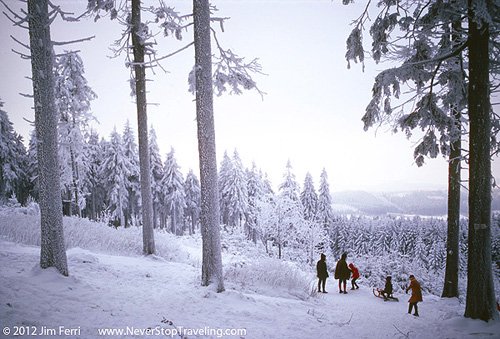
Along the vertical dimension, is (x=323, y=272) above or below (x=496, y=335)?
below

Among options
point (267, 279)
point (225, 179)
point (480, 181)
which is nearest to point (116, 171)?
point (225, 179)

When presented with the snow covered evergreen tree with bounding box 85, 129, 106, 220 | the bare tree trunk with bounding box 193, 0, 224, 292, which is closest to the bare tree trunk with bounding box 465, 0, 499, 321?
the bare tree trunk with bounding box 193, 0, 224, 292

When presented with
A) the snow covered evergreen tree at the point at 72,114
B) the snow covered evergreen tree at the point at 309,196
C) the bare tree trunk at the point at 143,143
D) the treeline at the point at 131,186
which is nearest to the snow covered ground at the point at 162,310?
the bare tree trunk at the point at 143,143

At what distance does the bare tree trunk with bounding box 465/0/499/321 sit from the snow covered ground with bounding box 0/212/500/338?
0.44 m

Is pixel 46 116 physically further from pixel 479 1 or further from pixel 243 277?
pixel 479 1

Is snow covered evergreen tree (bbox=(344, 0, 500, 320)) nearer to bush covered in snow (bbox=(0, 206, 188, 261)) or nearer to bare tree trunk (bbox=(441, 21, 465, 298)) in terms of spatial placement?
bare tree trunk (bbox=(441, 21, 465, 298))

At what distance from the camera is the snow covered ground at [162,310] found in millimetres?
3869

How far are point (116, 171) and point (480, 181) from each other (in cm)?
3470

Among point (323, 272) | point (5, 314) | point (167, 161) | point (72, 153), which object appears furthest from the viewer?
point (167, 161)

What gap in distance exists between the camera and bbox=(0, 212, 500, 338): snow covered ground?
12.7 ft

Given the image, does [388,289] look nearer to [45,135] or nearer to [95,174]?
[45,135]

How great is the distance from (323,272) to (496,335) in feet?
22.3

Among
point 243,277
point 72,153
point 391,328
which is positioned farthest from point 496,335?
point 72,153

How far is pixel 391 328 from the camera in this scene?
634 centimetres
